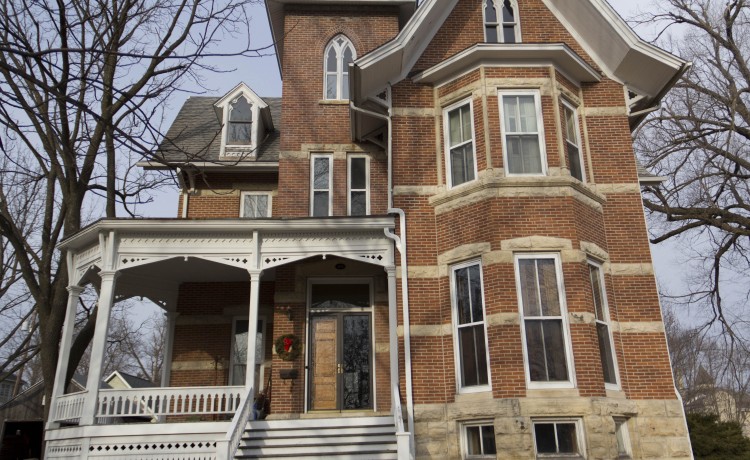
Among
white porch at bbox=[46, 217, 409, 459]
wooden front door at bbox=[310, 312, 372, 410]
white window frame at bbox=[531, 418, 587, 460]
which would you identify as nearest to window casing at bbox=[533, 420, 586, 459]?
white window frame at bbox=[531, 418, 587, 460]

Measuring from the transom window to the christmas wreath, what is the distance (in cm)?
395

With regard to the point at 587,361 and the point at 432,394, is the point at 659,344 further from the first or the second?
the point at 432,394

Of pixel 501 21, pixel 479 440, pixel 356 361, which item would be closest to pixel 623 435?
pixel 479 440

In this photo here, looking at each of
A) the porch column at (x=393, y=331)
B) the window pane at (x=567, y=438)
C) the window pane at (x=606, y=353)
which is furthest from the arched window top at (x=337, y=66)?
the window pane at (x=567, y=438)

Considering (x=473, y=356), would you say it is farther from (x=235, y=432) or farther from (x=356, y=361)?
(x=235, y=432)

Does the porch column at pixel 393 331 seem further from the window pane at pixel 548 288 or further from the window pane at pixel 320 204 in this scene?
the window pane at pixel 320 204

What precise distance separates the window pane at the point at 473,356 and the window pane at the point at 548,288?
1.16 metres

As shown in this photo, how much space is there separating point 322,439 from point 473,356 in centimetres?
295

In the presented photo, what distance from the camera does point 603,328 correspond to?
1068 centimetres

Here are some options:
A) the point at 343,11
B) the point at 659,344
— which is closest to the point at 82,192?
the point at 343,11

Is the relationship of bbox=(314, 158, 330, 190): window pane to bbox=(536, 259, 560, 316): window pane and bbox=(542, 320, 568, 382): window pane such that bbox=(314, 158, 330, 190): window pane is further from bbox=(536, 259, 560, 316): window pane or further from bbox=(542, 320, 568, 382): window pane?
bbox=(542, 320, 568, 382): window pane

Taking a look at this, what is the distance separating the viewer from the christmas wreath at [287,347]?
40.2 feet

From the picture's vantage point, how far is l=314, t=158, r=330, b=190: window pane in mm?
14500

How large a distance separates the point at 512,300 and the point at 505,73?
15.0ft
